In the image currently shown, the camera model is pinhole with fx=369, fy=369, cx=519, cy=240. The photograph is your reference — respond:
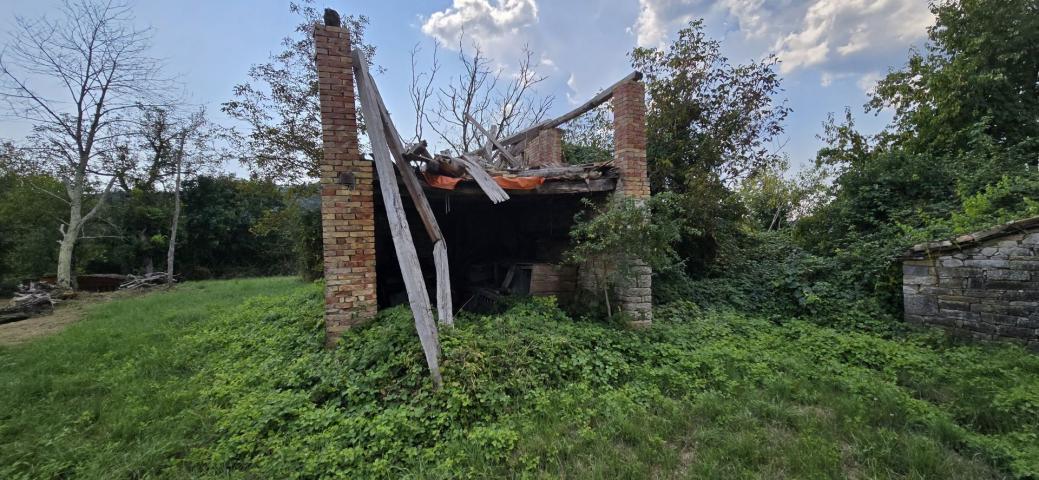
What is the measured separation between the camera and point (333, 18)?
4.51 meters

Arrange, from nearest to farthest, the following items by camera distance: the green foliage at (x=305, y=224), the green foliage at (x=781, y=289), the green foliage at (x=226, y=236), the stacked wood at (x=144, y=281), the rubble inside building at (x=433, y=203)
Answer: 1. the rubble inside building at (x=433, y=203)
2. the green foliage at (x=781, y=289)
3. the green foliage at (x=305, y=224)
4. the stacked wood at (x=144, y=281)
5. the green foliage at (x=226, y=236)

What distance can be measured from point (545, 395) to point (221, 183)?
2474 cm

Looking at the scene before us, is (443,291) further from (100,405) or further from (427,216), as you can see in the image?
(100,405)

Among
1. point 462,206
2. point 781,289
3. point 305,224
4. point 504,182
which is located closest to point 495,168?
point 504,182

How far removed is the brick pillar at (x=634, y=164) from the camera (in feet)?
19.0

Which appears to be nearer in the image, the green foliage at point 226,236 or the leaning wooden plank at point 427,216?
the leaning wooden plank at point 427,216

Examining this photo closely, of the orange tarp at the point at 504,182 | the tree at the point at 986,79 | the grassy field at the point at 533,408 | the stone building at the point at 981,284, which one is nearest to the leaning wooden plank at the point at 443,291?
the grassy field at the point at 533,408

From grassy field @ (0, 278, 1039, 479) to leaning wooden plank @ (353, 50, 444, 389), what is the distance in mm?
215

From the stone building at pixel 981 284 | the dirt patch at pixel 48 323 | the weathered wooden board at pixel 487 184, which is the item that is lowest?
the dirt patch at pixel 48 323

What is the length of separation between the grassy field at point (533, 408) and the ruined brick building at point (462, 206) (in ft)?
2.64

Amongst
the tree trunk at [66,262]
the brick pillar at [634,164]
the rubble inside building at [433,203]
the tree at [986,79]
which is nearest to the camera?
the rubble inside building at [433,203]

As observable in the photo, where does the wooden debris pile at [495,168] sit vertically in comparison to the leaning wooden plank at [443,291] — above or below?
above

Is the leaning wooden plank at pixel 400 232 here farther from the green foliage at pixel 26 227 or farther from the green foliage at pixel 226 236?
the green foliage at pixel 26 227

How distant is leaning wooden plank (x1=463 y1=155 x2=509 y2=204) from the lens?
14.7 feet
